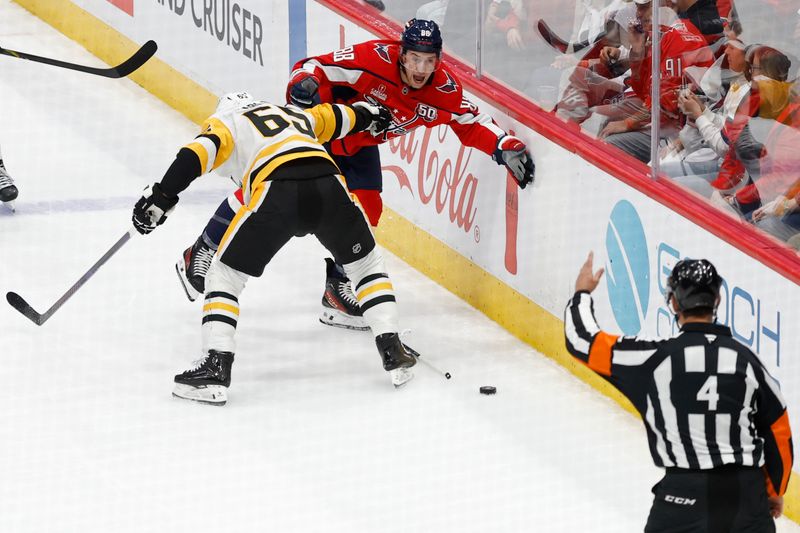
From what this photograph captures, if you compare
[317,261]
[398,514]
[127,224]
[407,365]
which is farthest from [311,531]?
[127,224]

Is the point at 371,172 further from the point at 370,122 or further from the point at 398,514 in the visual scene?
the point at 398,514

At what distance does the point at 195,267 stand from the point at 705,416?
333 centimetres

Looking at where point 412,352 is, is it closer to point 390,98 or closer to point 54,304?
point 390,98

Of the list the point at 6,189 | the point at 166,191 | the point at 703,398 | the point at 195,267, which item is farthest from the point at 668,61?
the point at 6,189

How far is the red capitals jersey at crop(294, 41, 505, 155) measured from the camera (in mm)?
6160

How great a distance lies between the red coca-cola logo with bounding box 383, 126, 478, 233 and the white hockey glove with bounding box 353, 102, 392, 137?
1.84 feet

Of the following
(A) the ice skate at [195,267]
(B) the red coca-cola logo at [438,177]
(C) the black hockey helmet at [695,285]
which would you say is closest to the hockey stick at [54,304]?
(A) the ice skate at [195,267]

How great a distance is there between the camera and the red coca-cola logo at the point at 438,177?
21.6 ft

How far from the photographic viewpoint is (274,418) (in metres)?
5.62

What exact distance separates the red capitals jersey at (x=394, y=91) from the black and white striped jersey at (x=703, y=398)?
2554mm

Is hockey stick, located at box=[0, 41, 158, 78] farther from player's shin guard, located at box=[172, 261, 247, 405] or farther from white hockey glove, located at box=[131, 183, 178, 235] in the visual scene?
player's shin guard, located at box=[172, 261, 247, 405]

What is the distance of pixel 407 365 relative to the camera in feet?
19.0

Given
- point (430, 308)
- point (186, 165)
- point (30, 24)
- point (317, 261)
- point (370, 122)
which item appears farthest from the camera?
point (30, 24)

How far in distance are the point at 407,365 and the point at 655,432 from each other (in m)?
2.20
